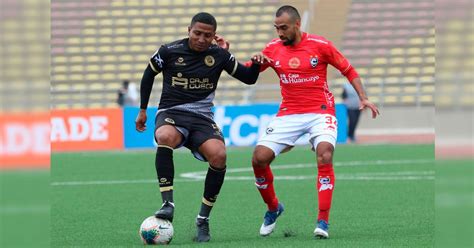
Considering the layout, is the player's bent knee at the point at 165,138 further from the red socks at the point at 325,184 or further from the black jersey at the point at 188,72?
the red socks at the point at 325,184

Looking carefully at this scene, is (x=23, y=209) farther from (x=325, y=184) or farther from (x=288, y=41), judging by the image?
(x=288, y=41)

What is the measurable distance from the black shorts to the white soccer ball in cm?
76

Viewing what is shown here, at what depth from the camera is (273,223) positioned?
7.94m

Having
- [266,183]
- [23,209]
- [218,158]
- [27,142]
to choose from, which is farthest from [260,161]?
[23,209]

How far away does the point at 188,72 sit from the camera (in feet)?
24.9

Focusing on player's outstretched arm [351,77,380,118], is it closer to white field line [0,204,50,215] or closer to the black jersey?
the black jersey

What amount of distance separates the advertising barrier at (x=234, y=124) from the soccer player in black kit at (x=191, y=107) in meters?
15.9

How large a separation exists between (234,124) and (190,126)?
16362 mm

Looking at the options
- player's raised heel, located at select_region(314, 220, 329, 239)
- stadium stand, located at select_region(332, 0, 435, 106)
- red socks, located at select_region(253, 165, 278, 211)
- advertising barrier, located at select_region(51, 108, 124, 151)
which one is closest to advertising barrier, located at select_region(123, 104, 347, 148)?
advertising barrier, located at select_region(51, 108, 124, 151)

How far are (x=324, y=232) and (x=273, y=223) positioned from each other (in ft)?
2.22

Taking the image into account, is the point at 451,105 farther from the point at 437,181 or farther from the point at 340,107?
the point at 340,107

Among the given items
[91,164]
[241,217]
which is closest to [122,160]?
[91,164]

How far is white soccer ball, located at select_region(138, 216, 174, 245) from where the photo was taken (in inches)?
277

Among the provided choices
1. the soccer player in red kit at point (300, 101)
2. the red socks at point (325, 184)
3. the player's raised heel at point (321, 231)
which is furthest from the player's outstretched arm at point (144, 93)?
the player's raised heel at point (321, 231)
